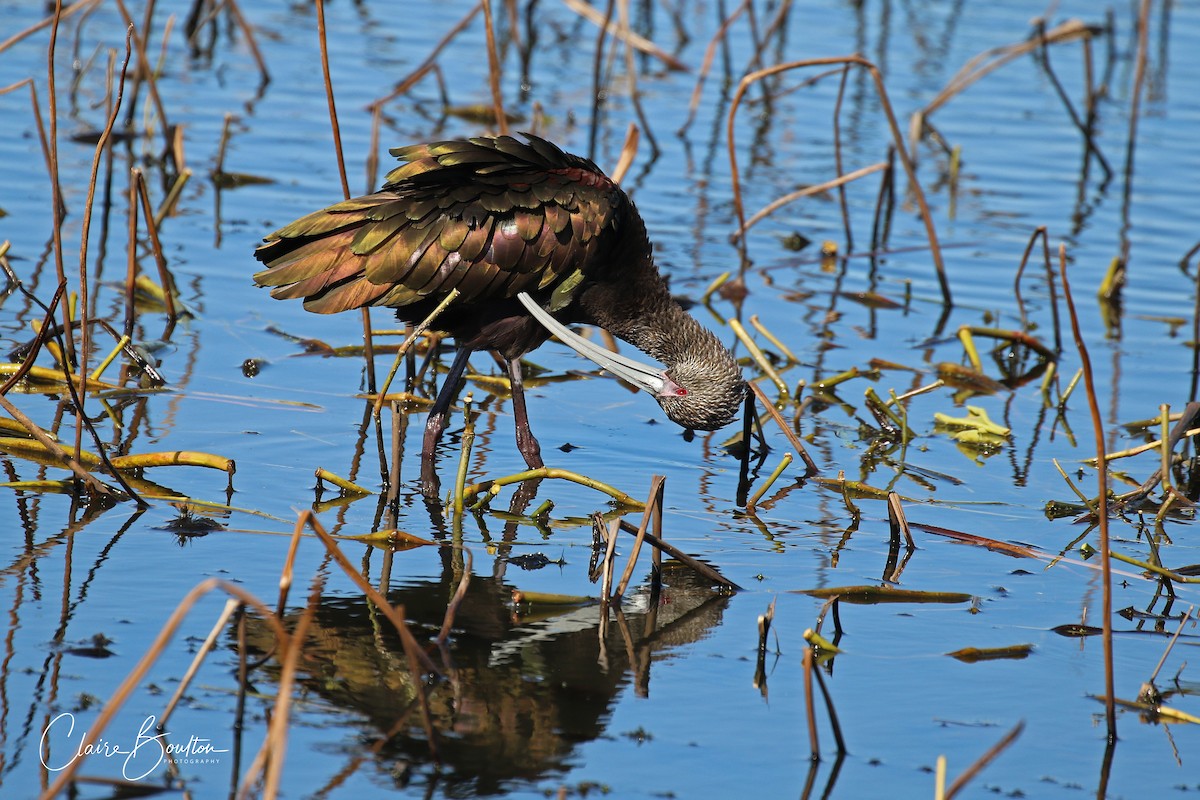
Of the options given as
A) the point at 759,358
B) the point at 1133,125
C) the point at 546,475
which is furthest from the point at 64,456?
the point at 1133,125

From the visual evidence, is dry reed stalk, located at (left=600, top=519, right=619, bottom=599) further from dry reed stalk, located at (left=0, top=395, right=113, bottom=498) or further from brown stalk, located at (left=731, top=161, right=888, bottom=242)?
brown stalk, located at (left=731, top=161, right=888, bottom=242)

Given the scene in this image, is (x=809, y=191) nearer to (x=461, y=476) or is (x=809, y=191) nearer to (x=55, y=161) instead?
(x=461, y=476)

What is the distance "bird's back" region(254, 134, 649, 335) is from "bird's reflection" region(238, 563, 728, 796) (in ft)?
4.51

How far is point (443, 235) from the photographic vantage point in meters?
5.79

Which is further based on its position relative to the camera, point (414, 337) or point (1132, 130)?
point (1132, 130)

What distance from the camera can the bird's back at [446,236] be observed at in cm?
578

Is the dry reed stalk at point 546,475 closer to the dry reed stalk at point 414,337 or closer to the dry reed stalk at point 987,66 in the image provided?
the dry reed stalk at point 414,337

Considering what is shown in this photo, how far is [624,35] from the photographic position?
36.5 feet

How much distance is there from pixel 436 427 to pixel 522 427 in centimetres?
36

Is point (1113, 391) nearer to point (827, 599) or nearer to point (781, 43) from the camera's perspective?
point (827, 599)

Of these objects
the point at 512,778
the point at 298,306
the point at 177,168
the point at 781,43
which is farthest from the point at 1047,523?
the point at 781,43

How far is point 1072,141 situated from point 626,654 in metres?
9.85

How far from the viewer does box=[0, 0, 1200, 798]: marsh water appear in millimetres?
3990

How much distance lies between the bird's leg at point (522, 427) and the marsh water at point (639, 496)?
177 millimetres
